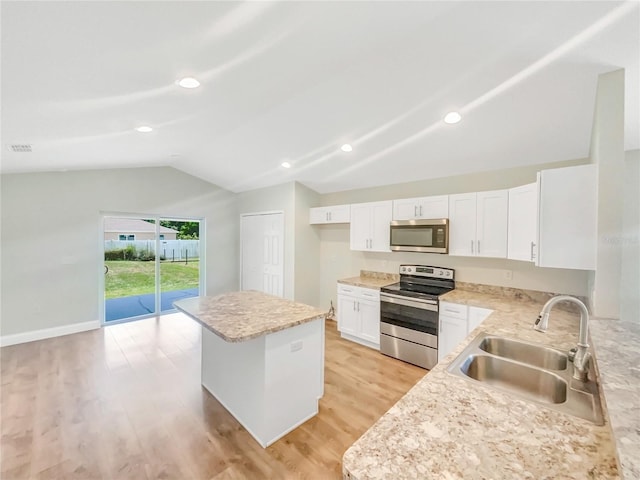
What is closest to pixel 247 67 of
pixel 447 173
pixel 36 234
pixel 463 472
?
pixel 463 472

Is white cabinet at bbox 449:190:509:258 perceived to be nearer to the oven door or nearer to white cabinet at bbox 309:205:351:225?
the oven door

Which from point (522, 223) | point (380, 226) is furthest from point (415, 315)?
point (522, 223)

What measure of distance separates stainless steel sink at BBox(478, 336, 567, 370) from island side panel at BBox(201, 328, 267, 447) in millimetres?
1634

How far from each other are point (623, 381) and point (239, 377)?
93.4 inches

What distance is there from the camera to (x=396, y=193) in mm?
4262

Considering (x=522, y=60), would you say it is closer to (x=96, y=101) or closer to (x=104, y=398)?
(x=96, y=101)

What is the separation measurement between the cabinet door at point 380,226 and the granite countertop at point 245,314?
6.20 feet

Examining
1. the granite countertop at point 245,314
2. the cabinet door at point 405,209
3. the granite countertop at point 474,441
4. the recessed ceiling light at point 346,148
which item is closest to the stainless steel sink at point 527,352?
the granite countertop at point 474,441

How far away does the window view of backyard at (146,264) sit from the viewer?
5.09m

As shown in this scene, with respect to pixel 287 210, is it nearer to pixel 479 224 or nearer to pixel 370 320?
pixel 370 320

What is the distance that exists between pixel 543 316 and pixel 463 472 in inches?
38.3

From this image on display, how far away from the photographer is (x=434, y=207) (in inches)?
141

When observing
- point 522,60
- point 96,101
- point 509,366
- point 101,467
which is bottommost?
point 101,467

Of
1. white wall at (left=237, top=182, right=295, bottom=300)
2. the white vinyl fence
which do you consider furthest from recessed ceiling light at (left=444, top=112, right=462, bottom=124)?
the white vinyl fence
